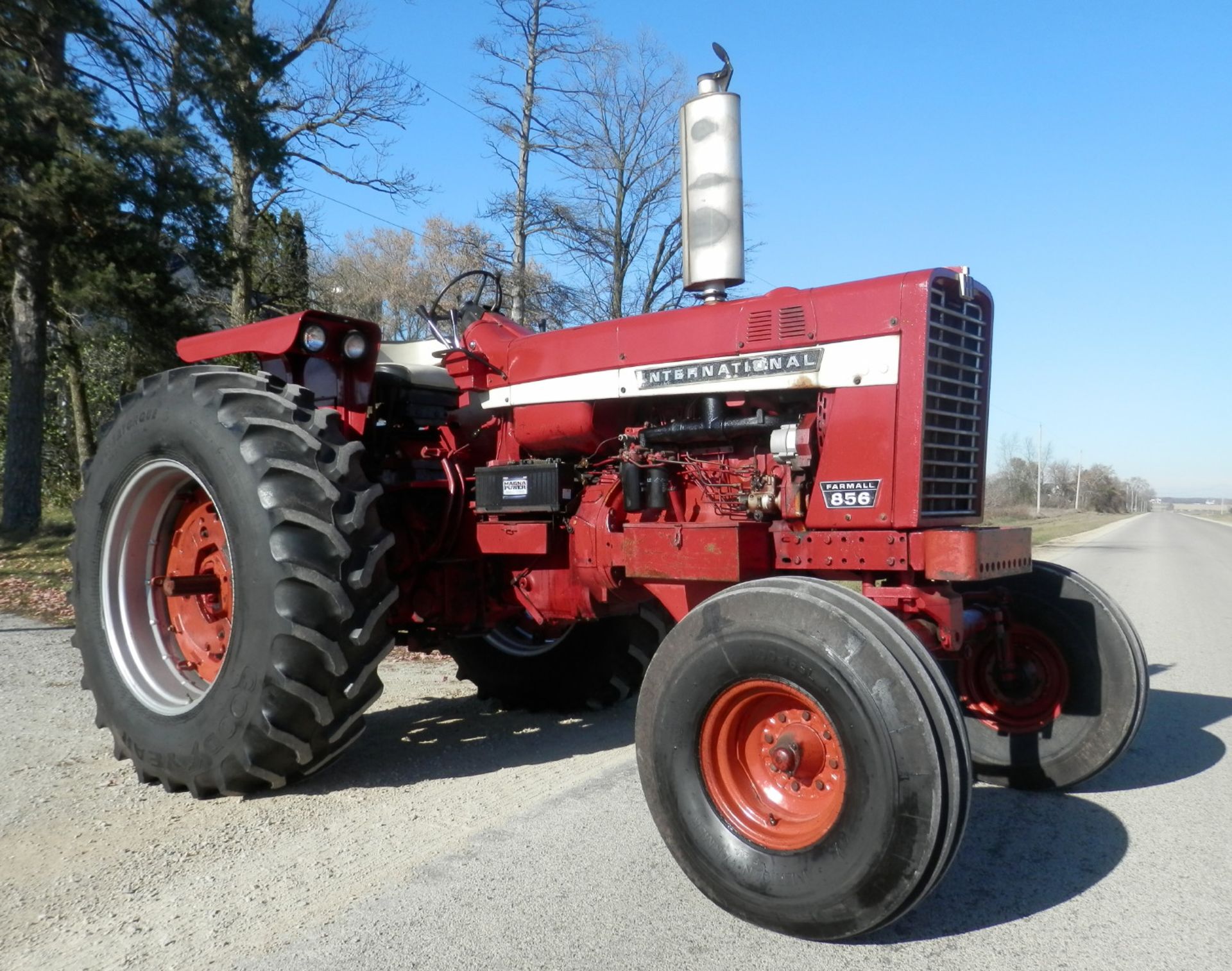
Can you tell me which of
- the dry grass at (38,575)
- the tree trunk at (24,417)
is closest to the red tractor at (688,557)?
the dry grass at (38,575)

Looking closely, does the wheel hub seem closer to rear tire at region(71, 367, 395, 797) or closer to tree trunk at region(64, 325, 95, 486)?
rear tire at region(71, 367, 395, 797)

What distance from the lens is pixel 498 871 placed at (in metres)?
3.23

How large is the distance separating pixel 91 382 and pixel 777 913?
70.4 feet

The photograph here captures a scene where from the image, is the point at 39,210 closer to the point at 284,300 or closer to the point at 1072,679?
the point at 284,300

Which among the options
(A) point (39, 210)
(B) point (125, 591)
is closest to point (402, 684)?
(B) point (125, 591)

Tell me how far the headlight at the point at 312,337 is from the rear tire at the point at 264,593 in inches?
10.7

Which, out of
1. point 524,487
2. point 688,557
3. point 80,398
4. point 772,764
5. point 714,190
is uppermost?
point 714,190

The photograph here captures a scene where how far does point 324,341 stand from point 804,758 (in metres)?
2.81

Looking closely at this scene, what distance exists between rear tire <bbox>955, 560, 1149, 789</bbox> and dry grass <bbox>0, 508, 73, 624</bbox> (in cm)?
622

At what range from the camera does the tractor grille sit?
343cm

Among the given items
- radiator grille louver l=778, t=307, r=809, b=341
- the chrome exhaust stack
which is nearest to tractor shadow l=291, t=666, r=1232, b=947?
radiator grille louver l=778, t=307, r=809, b=341

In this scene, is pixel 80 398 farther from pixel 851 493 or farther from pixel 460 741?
pixel 851 493

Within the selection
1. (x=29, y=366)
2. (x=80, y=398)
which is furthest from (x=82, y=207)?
(x=80, y=398)

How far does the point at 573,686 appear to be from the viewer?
17.8ft
